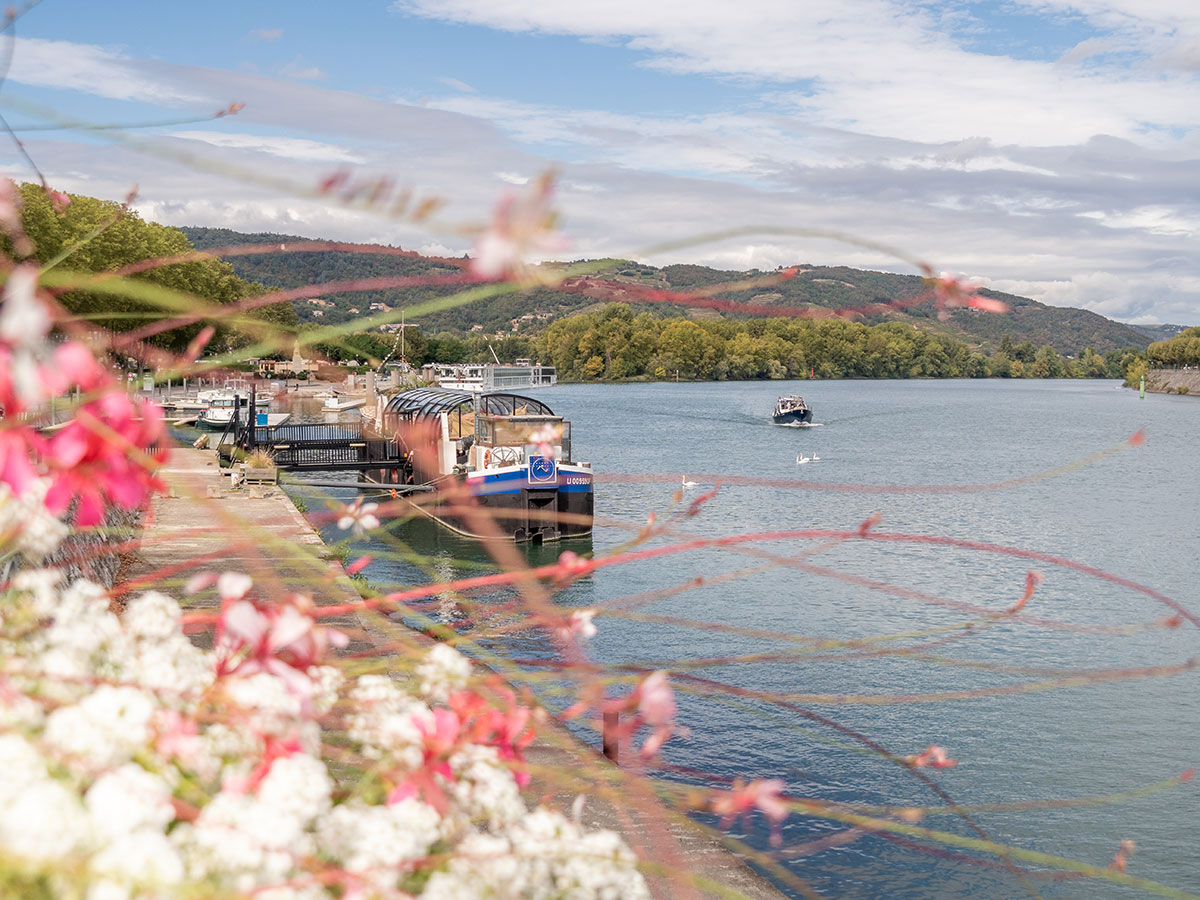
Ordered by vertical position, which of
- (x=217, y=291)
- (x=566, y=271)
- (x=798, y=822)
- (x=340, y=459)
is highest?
(x=217, y=291)

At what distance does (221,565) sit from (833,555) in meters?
17.6

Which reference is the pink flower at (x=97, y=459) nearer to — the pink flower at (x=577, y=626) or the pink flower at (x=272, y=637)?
the pink flower at (x=272, y=637)

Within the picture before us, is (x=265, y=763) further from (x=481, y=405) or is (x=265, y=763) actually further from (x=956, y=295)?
(x=481, y=405)

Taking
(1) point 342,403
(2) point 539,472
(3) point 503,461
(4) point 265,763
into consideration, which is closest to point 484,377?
(1) point 342,403

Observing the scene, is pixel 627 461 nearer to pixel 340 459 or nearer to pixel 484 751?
pixel 340 459

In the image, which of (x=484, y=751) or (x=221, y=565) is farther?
(x=221, y=565)

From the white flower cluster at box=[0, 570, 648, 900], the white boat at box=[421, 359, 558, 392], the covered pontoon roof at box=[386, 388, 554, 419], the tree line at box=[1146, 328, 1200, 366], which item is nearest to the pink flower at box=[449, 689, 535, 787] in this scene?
the white flower cluster at box=[0, 570, 648, 900]

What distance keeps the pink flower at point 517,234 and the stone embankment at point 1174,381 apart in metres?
161

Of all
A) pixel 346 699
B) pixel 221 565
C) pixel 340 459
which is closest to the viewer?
pixel 346 699

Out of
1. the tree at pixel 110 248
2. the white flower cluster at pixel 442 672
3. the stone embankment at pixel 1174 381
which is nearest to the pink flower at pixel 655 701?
the white flower cluster at pixel 442 672

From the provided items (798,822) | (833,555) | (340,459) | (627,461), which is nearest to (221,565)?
(798,822)

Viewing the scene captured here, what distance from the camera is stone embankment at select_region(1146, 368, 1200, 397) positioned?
476 feet

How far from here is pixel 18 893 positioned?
47.2 inches

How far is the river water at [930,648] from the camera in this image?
27.3 ft
